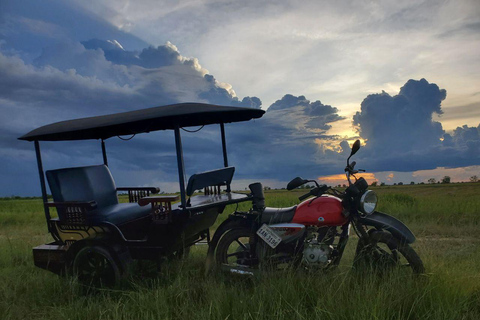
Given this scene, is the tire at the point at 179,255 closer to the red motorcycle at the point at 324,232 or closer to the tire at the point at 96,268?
the tire at the point at 96,268

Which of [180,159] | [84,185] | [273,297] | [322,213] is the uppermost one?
[180,159]

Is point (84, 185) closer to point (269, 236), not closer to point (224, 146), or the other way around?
point (224, 146)

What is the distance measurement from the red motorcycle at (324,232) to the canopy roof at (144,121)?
1.44 meters

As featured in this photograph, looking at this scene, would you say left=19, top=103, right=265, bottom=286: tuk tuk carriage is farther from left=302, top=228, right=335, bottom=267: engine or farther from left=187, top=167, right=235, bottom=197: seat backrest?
left=302, top=228, right=335, bottom=267: engine

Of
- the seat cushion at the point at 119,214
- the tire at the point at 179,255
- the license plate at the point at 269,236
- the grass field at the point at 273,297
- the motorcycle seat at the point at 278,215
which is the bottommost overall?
the grass field at the point at 273,297

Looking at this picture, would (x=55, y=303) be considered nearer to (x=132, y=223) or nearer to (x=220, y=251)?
(x=132, y=223)

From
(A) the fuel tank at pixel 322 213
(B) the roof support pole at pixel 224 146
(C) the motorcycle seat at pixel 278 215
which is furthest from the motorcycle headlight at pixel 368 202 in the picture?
(B) the roof support pole at pixel 224 146

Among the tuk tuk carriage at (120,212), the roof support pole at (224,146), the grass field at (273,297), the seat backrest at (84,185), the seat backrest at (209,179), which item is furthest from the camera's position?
the roof support pole at (224,146)

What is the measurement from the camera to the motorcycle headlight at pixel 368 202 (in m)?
4.38

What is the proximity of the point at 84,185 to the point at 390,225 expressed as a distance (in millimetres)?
4675

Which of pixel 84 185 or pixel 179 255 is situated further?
pixel 179 255

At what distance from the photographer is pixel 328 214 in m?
4.52

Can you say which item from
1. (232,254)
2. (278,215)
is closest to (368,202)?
(278,215)

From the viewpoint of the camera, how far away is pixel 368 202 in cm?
443
